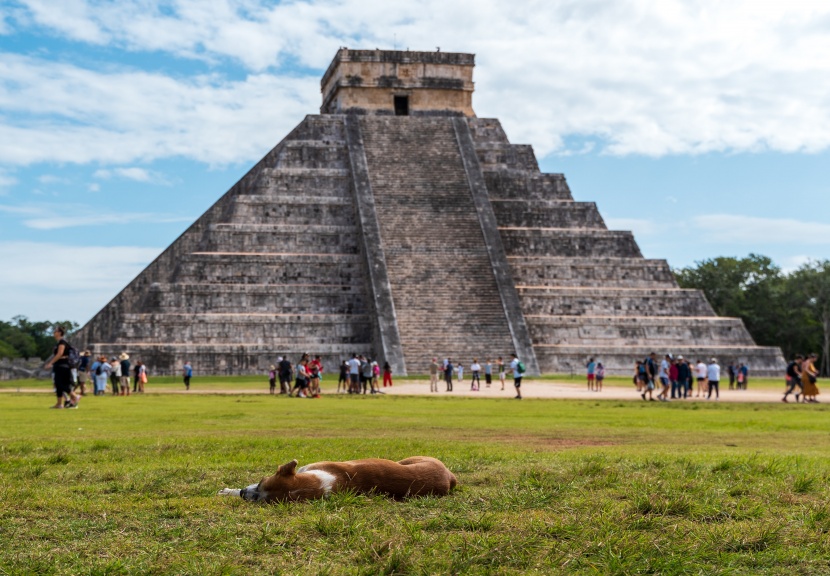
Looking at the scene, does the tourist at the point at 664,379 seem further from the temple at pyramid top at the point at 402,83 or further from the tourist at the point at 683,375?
the temple at pyramid top at the point at 402,83

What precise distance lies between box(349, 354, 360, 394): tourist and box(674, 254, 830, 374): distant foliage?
118 feet

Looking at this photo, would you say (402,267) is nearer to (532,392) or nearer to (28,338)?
(532,392)

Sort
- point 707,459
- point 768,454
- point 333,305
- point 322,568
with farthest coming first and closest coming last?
point 333,305
point 768,454
point 707,459
point 322,568

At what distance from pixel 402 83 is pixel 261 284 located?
11907 millimetres

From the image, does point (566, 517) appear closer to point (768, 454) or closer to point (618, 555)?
point (618, 555)

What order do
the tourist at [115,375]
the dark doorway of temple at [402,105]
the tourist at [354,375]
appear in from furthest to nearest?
1. the dark doorway of temple at [402,105]
2. the tourist at [354,375]
3. the tourist at [115,375]

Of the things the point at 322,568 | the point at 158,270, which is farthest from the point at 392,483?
the point at 158,270

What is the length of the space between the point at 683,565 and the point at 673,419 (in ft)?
33.8

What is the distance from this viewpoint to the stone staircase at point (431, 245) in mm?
30062

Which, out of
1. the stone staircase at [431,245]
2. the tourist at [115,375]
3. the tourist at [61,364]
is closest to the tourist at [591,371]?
the stone staircase at [431,245]

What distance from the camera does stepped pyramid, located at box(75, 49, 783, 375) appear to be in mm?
30609

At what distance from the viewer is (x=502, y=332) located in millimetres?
30500

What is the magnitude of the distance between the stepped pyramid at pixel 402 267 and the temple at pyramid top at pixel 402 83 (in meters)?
0.06

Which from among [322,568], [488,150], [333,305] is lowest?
[322,568]
